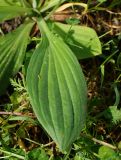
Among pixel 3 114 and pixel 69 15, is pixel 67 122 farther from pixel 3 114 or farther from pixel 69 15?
pixel 69 15

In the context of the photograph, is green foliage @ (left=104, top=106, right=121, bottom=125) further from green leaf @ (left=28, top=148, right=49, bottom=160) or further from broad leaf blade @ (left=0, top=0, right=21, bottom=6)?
broad leaf blade @ (left=0, top=0, right=21, bottom=6)

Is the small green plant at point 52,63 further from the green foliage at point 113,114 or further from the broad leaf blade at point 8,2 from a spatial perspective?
the green foliage at point 113,114

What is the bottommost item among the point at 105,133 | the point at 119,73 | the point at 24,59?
the point at 105,133

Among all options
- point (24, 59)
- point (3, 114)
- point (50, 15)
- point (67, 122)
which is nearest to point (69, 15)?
point (50, 15)

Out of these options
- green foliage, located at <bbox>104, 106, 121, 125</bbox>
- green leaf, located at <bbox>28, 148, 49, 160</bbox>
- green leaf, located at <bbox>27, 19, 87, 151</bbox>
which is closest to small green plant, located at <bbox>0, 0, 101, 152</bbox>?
green leaf, located at <bbox>27, 19, 87, 151</bbox>

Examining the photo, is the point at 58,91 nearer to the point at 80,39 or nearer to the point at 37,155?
the point at 37,155

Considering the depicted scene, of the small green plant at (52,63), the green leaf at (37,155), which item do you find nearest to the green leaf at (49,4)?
the small green plant at (52,63)

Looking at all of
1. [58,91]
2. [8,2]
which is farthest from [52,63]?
[8,2]
